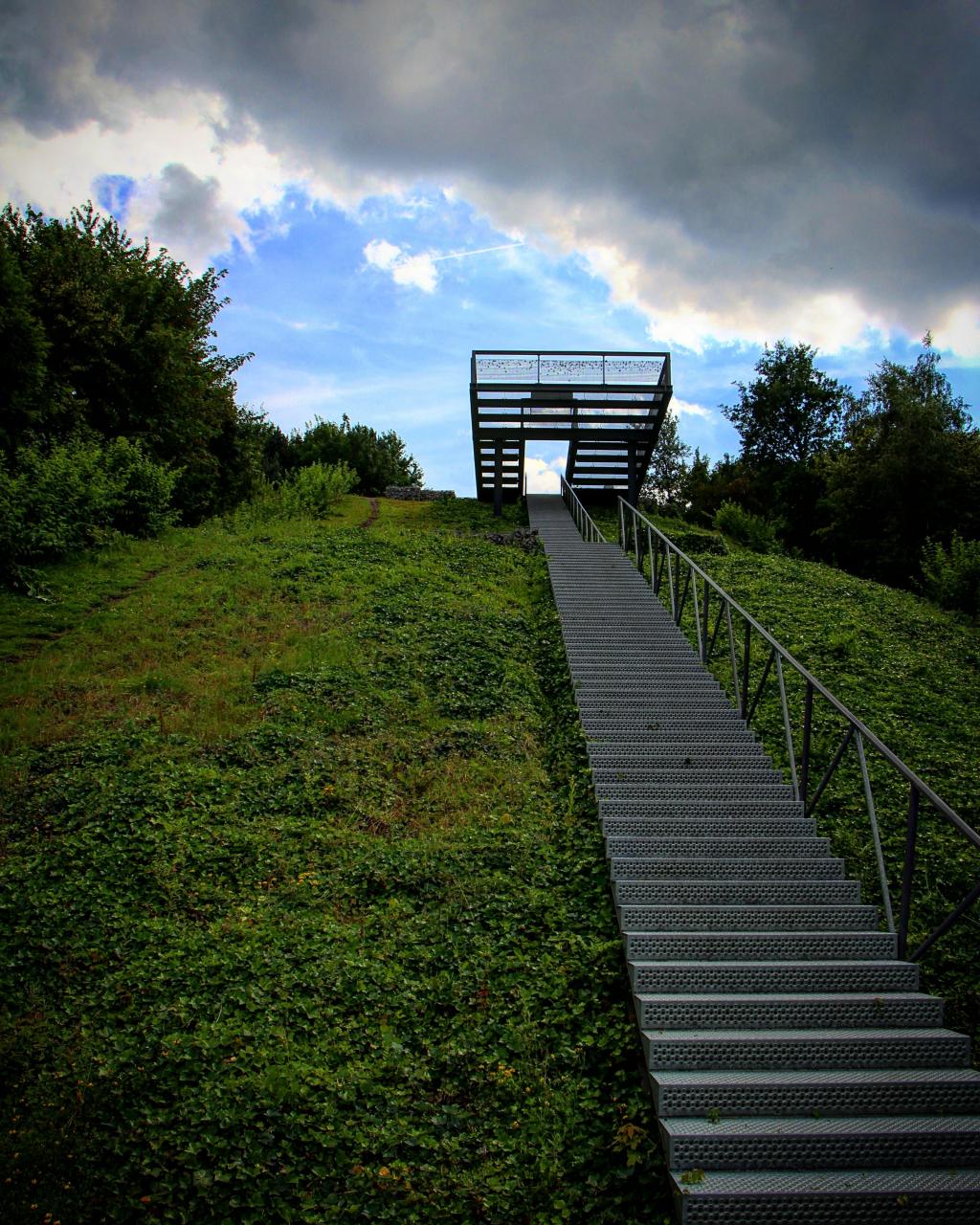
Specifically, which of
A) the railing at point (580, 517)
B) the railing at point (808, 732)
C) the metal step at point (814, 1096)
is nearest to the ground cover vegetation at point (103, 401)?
the railing at point (580, 517)

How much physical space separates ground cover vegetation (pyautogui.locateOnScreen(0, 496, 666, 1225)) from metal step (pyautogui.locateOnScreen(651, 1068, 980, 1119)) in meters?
0.27

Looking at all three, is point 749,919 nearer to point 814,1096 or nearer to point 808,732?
point 814,1096

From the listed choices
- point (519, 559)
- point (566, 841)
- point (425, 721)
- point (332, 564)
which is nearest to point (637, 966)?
point (566, 841)

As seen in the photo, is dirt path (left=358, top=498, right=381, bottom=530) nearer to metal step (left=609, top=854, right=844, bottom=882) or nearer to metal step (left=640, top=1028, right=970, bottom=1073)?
metal step (left=609, top=854, right=844, bottom=882)

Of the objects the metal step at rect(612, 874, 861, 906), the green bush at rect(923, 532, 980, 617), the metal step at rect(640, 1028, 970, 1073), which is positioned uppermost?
the green bush at rect(923, 532, 980, 617)

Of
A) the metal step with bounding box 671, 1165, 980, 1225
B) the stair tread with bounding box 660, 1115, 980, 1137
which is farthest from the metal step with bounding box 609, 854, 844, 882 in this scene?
the metal step with bounding box 671, 1165, 980, 1225

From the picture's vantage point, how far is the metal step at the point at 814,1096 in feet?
13.7

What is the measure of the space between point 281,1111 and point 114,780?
3812 millimetres

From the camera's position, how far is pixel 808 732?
276 inches

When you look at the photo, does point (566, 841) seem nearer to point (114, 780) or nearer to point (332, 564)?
point (114, 780)

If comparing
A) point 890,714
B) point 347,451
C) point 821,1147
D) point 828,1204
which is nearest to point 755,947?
point 821,1147

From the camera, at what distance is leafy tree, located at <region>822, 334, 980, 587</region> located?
2286 centimetres

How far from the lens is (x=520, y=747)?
8516mm

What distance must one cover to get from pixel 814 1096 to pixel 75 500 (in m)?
13.8
